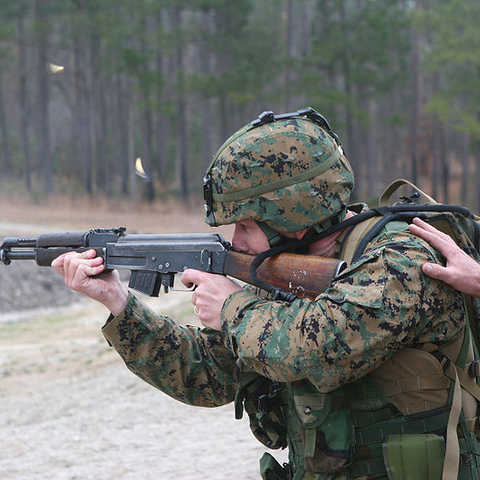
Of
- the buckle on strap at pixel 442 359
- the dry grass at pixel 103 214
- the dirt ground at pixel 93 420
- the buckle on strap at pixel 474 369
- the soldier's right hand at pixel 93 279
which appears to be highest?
the soldier's right hand at pixel 93 279

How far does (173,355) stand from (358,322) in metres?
1.06

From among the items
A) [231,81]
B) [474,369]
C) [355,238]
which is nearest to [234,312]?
[355,238]

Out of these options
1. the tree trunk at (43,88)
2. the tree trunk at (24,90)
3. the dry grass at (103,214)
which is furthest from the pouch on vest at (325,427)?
the tree trunk at (24,90)

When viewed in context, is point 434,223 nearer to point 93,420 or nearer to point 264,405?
point 264,405

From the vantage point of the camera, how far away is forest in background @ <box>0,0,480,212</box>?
29797 mm

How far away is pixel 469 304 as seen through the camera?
2520 millimetres

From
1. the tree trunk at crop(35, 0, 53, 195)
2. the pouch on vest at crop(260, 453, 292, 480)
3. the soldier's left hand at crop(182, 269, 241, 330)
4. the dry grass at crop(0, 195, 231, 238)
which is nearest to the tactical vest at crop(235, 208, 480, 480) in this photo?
the pouch on vest at crop(260, 453, 292, 480)

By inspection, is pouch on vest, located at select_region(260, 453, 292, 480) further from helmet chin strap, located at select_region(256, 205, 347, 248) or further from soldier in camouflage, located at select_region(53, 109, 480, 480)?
helmet chin strap, located at select_region(256, 205, 347, 248)

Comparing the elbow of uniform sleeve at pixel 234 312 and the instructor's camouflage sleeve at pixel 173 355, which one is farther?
the instructor's camouflage sleeve at pixel 173 355

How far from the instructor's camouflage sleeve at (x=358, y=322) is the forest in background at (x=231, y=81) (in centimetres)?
2649

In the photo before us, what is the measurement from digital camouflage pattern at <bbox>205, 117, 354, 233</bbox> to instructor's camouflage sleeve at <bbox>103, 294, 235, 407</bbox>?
2.15ft

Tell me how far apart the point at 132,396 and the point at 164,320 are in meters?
5.07

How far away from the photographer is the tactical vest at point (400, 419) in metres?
2.40

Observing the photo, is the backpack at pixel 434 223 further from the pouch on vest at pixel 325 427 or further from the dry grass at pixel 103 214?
the dry grass at pixel 103 214
